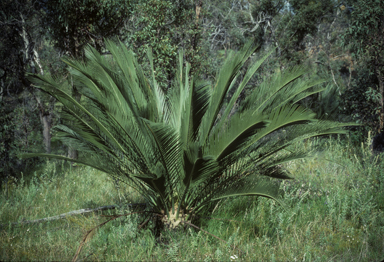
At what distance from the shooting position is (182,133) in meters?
3.42

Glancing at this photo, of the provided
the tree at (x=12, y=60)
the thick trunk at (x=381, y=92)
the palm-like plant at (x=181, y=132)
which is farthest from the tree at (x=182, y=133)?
the thick trunk at (x=381, y=92)

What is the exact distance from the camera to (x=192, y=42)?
8.75m

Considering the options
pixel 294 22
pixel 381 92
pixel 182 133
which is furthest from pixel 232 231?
pixel 294 22

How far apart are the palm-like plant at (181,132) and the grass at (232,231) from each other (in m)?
0.41

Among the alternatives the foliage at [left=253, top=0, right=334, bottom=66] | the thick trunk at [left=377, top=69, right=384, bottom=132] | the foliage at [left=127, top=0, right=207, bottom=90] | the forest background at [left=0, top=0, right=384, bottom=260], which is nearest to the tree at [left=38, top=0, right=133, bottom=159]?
the forest background at [left=0, top=0, right=384, bottom=260]

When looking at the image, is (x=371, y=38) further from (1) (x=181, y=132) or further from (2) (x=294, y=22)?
(2) (x=294, y=22)

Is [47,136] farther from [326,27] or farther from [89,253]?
[326,27]

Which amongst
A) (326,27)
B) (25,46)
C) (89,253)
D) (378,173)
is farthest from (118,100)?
(326,27)

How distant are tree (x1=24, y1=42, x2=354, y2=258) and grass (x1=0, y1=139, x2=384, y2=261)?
1.20 feet

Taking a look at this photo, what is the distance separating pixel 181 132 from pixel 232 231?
1436 mm

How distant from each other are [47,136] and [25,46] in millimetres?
3252

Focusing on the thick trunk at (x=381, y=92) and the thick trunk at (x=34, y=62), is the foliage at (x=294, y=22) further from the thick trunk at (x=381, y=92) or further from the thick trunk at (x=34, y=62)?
the thick trunk at (x=34, y=62)

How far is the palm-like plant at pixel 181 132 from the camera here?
3213 mm

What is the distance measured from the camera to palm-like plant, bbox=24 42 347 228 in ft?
10.5
